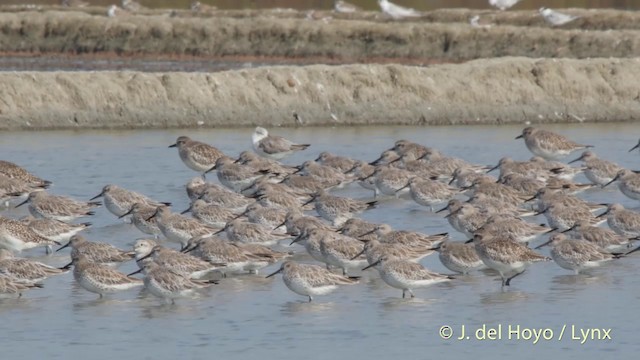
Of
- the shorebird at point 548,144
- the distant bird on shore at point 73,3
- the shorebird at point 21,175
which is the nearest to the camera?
the shorebird at point 21,175

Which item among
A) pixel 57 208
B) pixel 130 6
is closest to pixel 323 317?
pixel 57 208

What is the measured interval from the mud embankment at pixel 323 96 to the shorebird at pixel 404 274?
1480 cm

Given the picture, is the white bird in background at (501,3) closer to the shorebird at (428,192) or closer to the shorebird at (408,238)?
the shorebird at (428,192)

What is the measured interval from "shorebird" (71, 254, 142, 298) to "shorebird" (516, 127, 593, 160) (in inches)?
418

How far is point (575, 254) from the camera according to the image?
1574cm

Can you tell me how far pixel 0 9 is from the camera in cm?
4950

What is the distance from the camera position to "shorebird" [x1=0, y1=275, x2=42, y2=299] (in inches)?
571

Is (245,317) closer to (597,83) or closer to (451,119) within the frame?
(451,119)

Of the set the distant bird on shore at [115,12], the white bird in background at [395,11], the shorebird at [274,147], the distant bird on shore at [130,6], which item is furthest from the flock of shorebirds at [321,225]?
the distant bird on shore at [130,6]

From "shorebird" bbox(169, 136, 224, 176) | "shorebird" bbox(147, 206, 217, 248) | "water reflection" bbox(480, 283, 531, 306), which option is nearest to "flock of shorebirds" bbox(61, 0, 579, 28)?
"shorebird" bbox(169, 136, 224, 176)

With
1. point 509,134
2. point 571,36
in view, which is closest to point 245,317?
point 509,134

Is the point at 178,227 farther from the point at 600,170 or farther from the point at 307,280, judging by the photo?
the point at 600,170

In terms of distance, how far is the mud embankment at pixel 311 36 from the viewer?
41.0 meters

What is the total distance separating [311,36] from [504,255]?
28.3 meters
